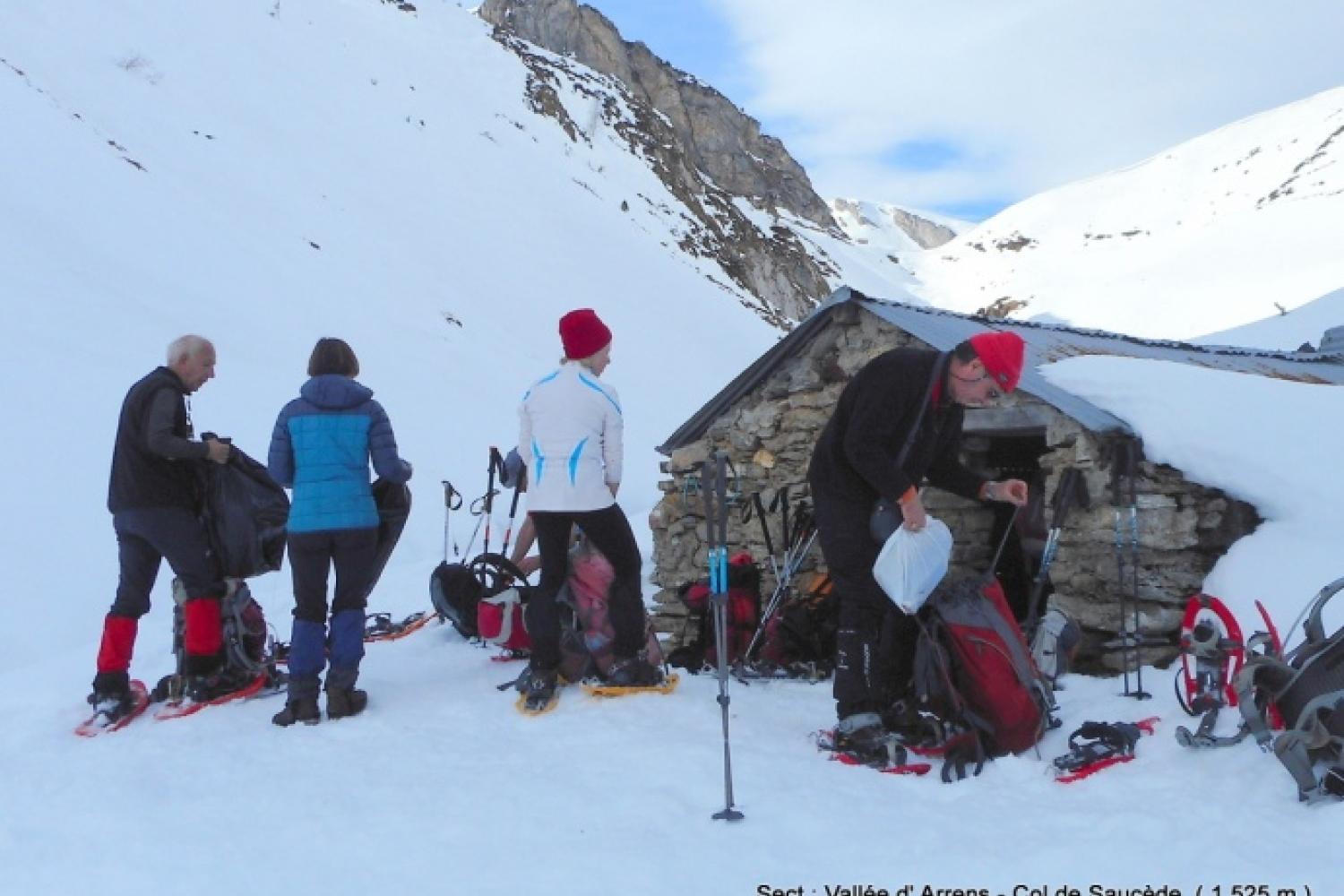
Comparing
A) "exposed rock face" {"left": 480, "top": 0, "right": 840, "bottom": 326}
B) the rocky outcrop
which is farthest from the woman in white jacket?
the rocky outcrop

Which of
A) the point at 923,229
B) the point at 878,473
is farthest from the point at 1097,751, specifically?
the point at 923,229

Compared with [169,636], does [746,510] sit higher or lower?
higher

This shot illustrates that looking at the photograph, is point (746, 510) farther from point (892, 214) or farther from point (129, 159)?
point (892, 214)

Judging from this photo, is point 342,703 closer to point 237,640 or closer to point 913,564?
point 237,640

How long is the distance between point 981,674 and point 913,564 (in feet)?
1.83

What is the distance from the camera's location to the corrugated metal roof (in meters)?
6.23

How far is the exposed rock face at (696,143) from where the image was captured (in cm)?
4681

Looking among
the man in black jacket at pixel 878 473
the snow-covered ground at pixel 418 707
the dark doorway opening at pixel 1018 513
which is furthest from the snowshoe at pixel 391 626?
the dark doorway opening at pixel 1018 513

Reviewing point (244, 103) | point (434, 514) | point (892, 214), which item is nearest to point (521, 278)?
point (244, 103)

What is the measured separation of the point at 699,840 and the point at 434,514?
9.89m

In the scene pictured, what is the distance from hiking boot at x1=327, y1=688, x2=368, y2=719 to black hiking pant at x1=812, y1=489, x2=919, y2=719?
2.44 meters

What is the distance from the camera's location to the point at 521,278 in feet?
91.5

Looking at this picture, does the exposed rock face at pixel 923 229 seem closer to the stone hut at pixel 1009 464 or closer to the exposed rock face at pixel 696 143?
the exposed rock face at pixel 696 143

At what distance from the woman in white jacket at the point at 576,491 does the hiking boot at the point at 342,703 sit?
835 mm
